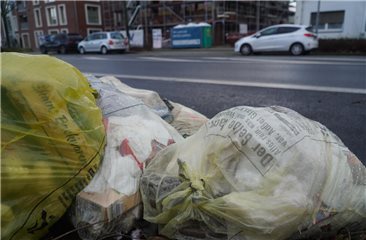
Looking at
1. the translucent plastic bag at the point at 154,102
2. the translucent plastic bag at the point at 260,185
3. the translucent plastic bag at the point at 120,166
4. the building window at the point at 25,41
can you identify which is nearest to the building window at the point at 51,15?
the building window at the point at 25,41

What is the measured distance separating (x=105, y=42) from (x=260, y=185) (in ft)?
60.9

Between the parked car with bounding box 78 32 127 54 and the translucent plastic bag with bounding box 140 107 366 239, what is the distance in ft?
59.3

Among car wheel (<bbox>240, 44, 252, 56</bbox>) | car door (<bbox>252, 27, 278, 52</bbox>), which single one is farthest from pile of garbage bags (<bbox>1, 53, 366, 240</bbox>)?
car wheel (<bbox>240, 44, 252, 56</bbox>)

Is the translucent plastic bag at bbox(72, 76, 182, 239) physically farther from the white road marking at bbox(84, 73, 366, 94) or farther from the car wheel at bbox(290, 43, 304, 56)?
the car wheel at bbox(290, 43, 304, 56)

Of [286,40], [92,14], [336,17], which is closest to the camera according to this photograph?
[286,40]

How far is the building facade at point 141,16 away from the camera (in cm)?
2827

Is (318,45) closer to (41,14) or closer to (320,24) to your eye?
(320,24)

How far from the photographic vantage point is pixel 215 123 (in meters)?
1.66

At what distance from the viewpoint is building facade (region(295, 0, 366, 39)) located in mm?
18141

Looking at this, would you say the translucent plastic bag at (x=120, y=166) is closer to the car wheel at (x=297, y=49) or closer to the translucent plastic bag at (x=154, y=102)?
the translucent plastic bag at (x=154, y=102)

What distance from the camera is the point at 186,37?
21875mm

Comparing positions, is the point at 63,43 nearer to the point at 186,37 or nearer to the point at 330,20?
the point at 186,37

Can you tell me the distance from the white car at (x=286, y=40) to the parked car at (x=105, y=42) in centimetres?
818

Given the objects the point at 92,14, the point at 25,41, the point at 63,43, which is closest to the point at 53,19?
the point at 92,14
